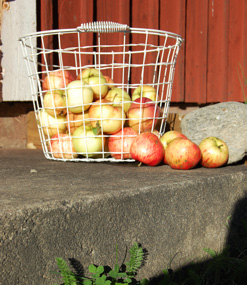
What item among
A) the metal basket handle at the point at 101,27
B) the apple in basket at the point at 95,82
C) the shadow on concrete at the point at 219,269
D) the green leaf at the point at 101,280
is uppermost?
the metal basket handle at the point at 101,27

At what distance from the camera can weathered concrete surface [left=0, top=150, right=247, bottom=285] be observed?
109cm

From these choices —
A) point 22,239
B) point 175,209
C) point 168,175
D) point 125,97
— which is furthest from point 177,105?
point 22,239

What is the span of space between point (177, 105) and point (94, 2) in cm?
110

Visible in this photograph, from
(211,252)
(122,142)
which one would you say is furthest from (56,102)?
(211,252)

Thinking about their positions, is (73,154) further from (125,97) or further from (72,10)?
(72,10)

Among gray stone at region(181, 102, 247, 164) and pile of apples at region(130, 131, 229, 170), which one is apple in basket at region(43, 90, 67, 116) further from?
gray stone at region(181, 102, 247, 164)

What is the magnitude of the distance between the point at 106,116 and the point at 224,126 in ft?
2.84

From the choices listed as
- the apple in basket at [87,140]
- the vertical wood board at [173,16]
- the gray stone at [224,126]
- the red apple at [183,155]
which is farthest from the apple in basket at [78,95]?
the vertical wood board at [173,16]

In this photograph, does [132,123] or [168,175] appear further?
[132,123]

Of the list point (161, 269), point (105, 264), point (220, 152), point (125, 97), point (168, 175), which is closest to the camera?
point (105, 264)

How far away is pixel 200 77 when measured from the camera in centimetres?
336

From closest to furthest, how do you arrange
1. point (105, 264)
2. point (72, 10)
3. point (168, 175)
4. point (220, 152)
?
point (105, 264)
point (168, 175)
point (220, 152)
point (72, 10)

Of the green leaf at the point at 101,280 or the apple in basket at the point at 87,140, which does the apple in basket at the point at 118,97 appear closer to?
the apple in basket at the point at 87,140

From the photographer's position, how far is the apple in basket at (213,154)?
2.06 meters
